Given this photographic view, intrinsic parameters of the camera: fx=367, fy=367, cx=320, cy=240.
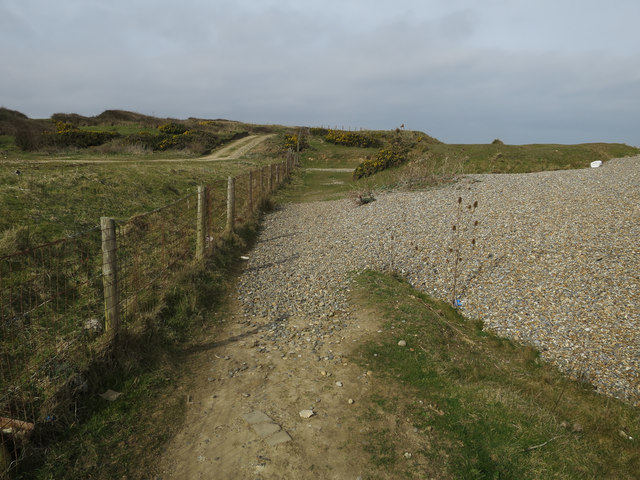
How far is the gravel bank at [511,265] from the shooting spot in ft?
20.9

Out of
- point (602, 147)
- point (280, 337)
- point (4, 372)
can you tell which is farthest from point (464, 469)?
point (602, 147)

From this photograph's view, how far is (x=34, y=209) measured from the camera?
30.4ft

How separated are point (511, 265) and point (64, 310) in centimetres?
934

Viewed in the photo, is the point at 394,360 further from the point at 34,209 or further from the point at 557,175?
the point at 557,175

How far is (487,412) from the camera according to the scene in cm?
434

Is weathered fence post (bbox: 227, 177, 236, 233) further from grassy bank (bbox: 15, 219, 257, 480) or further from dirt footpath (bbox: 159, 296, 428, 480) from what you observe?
dirt footpath (bbox: 159, 296, 428, 480)

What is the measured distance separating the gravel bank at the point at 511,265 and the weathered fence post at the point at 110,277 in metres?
2.54

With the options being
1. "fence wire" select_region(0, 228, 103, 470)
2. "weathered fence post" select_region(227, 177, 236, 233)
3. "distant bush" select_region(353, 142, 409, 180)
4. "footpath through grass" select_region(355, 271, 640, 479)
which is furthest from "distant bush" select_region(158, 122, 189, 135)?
"footpath through grass" select_region(355, 271, 640, 479)

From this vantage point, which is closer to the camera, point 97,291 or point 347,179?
point 97,291

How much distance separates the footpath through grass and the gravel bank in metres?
0.79

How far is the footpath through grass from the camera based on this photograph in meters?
3.71

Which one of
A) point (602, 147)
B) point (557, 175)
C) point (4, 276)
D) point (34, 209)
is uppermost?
point (602, 147)

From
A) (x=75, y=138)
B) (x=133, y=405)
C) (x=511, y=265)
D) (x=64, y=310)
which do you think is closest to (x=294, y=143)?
(x=75, y=138)

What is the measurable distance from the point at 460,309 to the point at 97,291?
7.23 m
